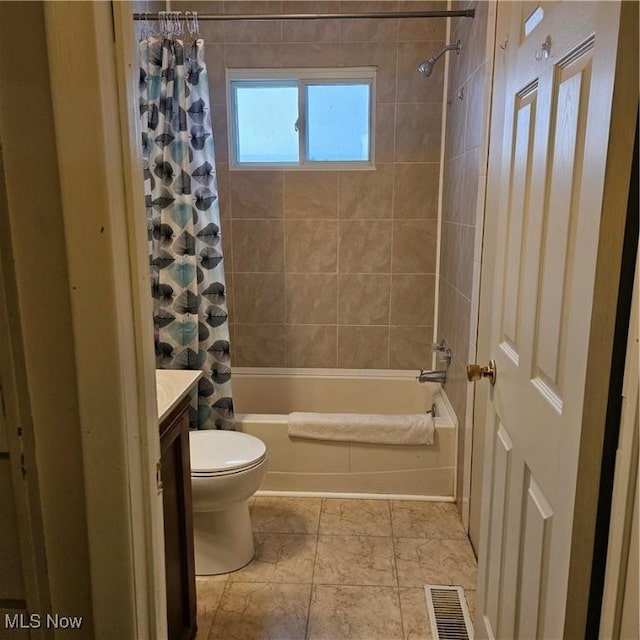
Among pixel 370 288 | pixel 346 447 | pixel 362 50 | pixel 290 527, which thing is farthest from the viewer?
pixel 370 288

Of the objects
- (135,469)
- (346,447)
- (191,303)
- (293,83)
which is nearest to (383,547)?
(346,447)

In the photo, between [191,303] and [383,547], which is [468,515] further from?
[191,303]

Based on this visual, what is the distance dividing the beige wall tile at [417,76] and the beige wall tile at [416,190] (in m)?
0.36

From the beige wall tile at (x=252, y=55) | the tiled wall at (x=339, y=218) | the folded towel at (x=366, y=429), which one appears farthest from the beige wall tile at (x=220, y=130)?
the folded towel at (x=366, y=429)

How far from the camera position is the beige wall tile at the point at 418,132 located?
317 centimetres

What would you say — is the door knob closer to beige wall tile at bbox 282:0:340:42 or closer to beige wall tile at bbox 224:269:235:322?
beige wall tile at bbox 224:269:235:322

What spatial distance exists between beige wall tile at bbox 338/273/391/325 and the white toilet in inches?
51.9

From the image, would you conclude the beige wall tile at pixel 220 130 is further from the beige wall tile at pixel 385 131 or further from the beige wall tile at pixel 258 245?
the beige wall tile at pixel 385 131

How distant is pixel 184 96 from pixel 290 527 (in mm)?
1978

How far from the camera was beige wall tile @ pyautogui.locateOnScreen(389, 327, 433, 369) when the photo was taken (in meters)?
3.42

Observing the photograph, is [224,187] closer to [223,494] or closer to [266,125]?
[266,125]

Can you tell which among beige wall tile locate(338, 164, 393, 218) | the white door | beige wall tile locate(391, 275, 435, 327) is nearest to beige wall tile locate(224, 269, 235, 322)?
beige wall tile locate(338, 164, 393, 218)

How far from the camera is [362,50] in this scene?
3131 millimetres

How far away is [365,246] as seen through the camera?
3.34 metres
